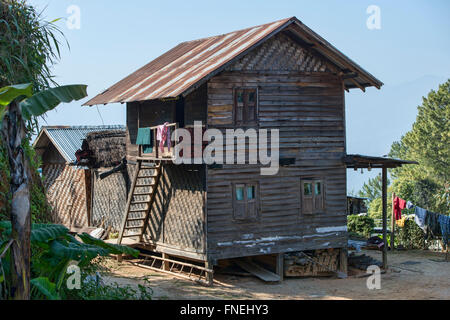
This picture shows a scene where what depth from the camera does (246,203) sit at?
19.9 meters

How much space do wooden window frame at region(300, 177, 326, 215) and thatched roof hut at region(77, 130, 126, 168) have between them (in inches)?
312

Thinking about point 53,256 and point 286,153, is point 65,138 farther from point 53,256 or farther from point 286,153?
point 53,256

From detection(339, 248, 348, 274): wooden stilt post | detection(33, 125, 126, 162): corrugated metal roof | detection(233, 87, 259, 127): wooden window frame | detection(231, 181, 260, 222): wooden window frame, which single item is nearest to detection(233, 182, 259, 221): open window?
detection(231, 181, 260, 222): wooden window frame

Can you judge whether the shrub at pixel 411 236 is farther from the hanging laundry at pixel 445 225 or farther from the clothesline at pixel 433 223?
the hanging laundry at pixel 445 225

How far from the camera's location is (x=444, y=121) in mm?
57719

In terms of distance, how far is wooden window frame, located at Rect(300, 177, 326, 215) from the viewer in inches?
822

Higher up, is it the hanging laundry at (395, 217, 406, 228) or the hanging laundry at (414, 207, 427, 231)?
the hanging laundry at (414, 207, 427, 231)

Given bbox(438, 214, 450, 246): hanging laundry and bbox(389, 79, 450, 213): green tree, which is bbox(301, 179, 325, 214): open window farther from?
bbox(389, 79, 450, 213): green tree

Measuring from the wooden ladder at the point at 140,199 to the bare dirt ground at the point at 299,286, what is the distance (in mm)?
1312

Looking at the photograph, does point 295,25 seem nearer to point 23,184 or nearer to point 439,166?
point 23,184

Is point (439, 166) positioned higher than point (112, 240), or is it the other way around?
point (439, 166)
